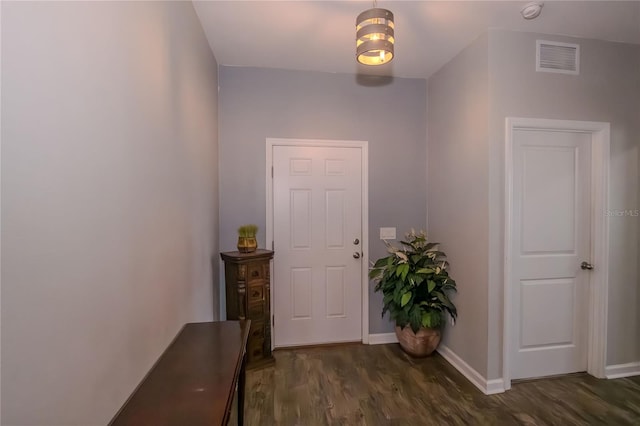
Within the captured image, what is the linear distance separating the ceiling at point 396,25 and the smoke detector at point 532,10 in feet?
0.12

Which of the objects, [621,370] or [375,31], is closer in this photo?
[375,31]

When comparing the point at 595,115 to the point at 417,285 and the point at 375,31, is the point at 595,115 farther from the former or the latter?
the point at 375,31

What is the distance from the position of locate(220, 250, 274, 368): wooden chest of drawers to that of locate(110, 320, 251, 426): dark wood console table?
101cm

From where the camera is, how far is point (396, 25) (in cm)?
236

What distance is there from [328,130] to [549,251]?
2.28 m

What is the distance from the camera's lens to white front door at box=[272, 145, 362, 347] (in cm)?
316

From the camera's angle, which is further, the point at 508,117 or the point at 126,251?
the point at 508,117

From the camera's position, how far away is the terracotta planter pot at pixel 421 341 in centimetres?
288

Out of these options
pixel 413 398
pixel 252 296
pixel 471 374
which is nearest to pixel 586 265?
pixel 471 374

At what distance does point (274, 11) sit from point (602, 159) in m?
2.88

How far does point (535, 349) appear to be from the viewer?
2.54 meters

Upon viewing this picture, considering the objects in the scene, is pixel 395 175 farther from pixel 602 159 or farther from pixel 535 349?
pixel 535 349

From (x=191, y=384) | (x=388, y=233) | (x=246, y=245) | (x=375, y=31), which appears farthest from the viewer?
(x=388, y=233)

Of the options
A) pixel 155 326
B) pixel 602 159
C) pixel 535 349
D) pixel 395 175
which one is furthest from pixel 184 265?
pixel 602 159
